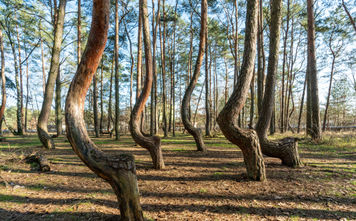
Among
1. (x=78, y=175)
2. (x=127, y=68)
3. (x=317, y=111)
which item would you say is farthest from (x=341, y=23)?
(x=127, y=68)

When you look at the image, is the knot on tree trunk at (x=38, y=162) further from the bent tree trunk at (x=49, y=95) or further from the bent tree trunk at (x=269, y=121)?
the bent tree trunk at (x=269, y=121)

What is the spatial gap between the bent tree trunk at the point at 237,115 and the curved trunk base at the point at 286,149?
1.11m

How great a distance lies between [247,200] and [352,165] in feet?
13.6

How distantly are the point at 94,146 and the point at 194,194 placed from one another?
2014 mm

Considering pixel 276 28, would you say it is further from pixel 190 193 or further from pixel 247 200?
pixel 190 193

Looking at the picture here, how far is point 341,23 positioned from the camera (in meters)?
12.3

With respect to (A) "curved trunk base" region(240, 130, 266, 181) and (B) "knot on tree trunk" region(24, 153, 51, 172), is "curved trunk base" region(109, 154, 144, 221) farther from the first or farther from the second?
(B) "knot on tree trunk" region(24, 153, 51, 172)

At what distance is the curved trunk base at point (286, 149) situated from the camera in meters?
4.12

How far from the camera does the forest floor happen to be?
7.27 ft

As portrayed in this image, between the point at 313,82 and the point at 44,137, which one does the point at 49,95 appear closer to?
the point at 44,137

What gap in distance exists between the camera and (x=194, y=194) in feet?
9.40

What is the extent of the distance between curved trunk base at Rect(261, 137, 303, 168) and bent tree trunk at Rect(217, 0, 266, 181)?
1.11 metres


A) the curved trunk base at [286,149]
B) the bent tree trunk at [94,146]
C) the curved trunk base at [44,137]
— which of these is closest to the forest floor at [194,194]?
the curved trunk base at [286,149]

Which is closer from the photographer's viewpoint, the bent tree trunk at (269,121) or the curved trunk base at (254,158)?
the curved trunk base at (254,158)
